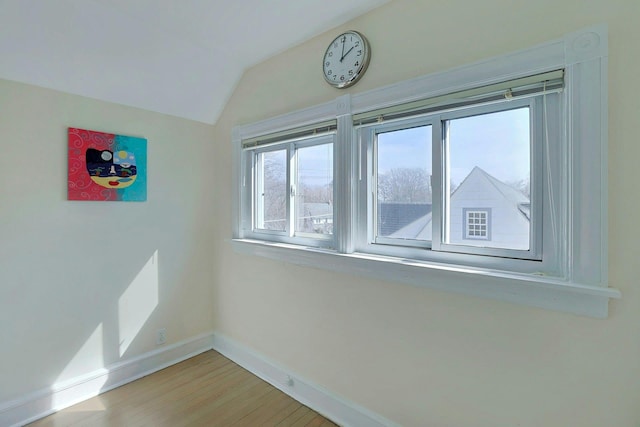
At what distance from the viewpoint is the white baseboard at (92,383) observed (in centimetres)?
186

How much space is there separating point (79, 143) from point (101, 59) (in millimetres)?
580

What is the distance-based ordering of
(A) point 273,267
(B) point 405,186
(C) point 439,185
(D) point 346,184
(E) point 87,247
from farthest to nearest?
1. (A) point 273,267
2. (E) point 87,247
3. (D) point 346,184
4. (B) point 405,186
5. (C) point 439,185

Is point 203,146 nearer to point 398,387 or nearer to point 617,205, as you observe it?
point 398,387

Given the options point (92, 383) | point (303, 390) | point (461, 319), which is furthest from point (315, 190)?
point (92, 383)

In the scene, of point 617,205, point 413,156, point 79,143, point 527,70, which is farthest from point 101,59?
point 617,205

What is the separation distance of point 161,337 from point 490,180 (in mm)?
2709

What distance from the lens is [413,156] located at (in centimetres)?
172

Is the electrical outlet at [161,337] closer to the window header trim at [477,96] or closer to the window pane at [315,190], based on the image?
the window pane at [315,190]

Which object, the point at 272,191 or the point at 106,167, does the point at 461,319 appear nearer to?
the point at 272,191

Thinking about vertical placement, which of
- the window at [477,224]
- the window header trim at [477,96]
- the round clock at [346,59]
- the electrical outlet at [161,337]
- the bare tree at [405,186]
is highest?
the round clock at [346,59]

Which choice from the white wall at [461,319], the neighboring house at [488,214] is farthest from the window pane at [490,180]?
the white wall at [461,319]

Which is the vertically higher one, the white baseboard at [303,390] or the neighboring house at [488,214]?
the neighboring house at [488,214]

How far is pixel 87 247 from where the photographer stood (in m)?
2.13

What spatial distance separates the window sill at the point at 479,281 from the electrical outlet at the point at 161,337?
150 cm
